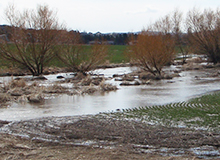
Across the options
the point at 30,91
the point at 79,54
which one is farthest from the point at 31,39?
the point at 30,91

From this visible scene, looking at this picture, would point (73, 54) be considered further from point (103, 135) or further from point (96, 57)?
point (103, 135)

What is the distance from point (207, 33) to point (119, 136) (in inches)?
1367

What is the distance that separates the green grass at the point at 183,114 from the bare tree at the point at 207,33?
90.6 ft

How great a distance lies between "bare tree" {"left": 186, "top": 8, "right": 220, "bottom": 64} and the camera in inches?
1544

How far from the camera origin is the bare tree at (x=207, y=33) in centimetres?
3922

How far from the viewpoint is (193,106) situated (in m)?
12.2

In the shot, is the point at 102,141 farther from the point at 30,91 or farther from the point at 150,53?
the point at 150,53

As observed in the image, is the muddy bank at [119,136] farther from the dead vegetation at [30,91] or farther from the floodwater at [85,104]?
the dead vegetation at [30,91]

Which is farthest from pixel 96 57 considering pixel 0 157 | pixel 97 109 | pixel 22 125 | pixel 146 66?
pixel 0 157

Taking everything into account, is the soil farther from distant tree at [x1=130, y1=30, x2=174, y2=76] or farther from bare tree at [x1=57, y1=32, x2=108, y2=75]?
bare tree at [x1=57, y1=32, x2=108, y2=75]

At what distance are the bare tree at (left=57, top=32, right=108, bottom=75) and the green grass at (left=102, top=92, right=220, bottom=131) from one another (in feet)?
52.9

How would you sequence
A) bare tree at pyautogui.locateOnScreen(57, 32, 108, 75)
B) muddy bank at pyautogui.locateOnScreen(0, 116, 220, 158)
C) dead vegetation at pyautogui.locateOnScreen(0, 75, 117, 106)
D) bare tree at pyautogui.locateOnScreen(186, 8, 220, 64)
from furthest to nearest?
bare tree at pyautogui.locateOnScreen(186, 8, 220, 64)
bare tree at pyautogui.locateOnScreen(57, 32, 108, 75)
dead vegetation at pyautogui.locateOnScreen(0, 75, 117, 106)
muddy bank at pyautogui.locateOnScreen(0, 116, 220, 158)

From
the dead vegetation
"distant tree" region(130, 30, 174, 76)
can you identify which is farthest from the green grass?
"distant tree" region(130, 30, 174, 76)

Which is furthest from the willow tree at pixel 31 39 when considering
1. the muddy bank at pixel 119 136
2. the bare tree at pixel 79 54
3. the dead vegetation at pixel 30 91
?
the muddy bank at pixel 119 136
